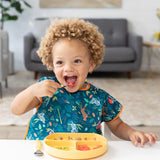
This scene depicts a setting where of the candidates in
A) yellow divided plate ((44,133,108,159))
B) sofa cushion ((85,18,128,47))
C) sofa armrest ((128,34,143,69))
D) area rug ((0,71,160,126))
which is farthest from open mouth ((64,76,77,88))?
sofa cushion ((85,18,128,47))

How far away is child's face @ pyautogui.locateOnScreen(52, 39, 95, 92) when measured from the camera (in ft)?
3.31

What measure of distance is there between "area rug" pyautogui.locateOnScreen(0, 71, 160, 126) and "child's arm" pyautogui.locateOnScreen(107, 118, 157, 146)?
1.54 meters

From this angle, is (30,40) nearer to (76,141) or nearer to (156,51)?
(156,51)

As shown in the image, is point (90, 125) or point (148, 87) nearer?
point (90, 125)

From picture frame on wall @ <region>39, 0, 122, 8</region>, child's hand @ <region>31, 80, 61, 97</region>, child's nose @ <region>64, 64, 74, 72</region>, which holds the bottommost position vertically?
child's hand @ <region>31, 80, 61, 97</region>

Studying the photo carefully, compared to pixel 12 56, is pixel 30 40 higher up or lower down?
higher up

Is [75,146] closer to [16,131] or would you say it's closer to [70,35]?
[70,35]

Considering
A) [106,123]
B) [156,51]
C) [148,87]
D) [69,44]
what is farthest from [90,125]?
[156,51]

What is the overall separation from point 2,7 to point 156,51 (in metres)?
2.60

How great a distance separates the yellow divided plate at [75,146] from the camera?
734mm

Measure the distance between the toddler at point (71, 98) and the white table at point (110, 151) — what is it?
7.1 inches

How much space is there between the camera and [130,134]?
3.31ft

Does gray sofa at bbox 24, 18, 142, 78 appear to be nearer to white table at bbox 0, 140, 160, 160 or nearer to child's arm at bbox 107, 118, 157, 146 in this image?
child's arm at bbox 107, 118, 157, 146

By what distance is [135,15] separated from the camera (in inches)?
206
